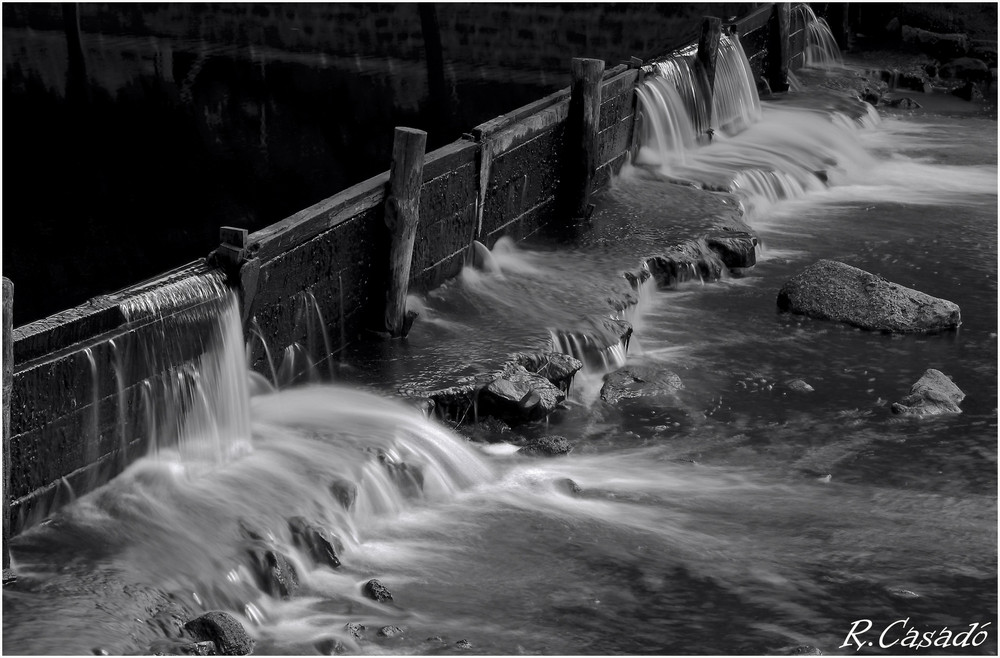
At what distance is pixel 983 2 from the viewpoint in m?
23.2

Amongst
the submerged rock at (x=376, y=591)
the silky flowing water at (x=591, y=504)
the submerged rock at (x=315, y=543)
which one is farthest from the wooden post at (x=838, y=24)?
the submerged rock at (x=376, y=591)

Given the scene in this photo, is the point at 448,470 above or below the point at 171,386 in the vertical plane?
below

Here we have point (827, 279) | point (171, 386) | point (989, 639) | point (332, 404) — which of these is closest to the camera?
point (989, 639)

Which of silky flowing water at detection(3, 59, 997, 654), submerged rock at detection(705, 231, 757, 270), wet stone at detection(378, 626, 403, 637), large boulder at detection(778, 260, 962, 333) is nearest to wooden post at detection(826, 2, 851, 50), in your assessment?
submerged rock at detection(705, 231, 757, 270)

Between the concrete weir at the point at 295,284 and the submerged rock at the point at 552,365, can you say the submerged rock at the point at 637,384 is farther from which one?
the concrete weir at the point at 295,284

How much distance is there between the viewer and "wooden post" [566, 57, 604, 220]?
1272 centimetres

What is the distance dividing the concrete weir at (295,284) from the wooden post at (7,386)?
1cm

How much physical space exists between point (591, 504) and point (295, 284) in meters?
2.57

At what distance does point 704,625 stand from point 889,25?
19.6 meters

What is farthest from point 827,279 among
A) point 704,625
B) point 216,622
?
point 216,622

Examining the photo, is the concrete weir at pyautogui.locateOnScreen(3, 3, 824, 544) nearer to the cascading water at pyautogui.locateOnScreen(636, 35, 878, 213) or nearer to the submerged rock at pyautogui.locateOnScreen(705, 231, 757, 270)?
the cascading water at pyautogui.locateOnScreen(636, 35, 878, 213)

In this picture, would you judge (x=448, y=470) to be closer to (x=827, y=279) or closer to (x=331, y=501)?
(x=331, y=501)

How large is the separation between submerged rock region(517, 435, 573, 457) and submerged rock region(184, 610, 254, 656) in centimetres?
283

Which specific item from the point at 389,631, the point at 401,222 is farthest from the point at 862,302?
the point at 389,631
